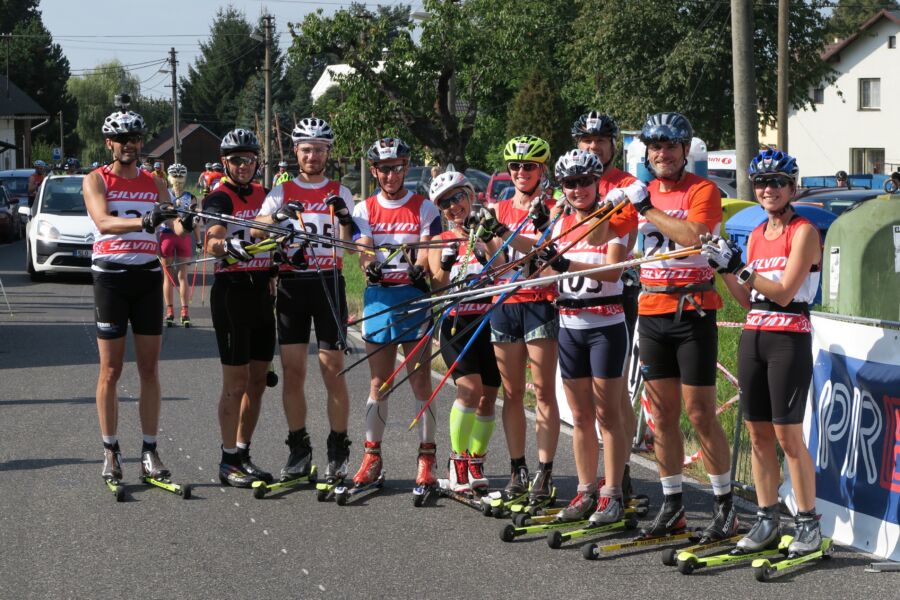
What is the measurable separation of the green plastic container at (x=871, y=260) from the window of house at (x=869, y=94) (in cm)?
5029

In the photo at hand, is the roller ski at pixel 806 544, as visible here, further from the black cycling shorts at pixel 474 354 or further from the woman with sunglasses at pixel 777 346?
the black cycling shorts at pixel 474 354

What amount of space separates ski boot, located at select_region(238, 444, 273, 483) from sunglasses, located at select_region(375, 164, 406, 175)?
2032 millimetres

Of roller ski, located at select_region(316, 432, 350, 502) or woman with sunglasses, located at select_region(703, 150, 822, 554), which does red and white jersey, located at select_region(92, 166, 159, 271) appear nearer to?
roller ski, located at select_region(316, 432, 350, 502)

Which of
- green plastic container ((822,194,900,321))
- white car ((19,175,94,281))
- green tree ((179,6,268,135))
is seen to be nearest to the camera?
green plastic container ((822,194,900,321))

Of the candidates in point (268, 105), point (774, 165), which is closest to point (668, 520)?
point (774, 165)

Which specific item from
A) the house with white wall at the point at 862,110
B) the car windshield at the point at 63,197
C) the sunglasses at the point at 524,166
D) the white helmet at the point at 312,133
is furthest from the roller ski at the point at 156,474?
the house with white wall at the point at 862,110

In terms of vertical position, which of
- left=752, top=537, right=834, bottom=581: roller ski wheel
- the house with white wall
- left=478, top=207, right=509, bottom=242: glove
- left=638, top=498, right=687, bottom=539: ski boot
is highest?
the house with white wall

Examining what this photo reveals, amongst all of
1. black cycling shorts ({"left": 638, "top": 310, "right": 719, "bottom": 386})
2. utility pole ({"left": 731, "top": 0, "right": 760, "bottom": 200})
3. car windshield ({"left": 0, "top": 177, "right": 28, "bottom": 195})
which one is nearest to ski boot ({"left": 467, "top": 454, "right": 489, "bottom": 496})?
black cycling shorts ({"left": 638, "top": 310, "right": 719, "bottom": 386})

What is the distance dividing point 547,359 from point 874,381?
183 centimetres

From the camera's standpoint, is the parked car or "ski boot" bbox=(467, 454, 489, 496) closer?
"ski boot" bbox=(467, 454, 489, 496)

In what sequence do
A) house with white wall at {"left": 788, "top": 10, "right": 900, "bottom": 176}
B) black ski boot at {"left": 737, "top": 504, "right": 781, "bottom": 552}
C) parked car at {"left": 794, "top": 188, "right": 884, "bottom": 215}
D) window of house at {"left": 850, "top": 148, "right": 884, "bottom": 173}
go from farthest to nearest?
window of house at {"left": 850, "top": 148, "right": 884, "bottom": 173} → house with white wall at {"left": 788, "top": 10, "right": 900, "bottom": 176} → parked car at {"left": 794, "top": 188, "right": 884, "bottom": 215} → black ski boot at {"left": 737, "top": 504, "right": 781, "bottom": 552}

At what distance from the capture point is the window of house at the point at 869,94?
6062cm

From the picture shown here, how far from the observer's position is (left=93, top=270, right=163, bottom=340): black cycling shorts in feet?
25.9

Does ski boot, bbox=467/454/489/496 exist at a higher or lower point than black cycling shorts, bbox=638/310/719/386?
lower
